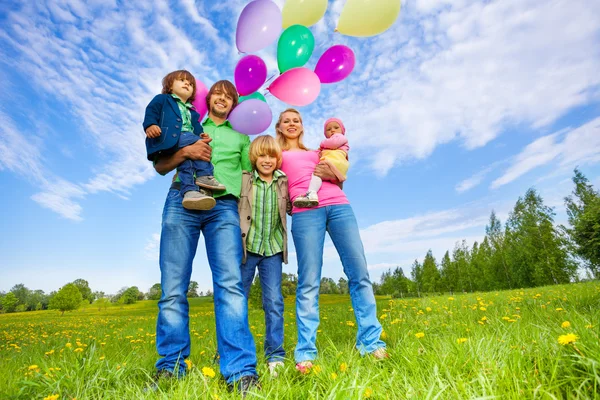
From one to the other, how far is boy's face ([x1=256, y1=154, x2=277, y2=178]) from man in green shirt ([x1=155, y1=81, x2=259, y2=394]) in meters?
0.26

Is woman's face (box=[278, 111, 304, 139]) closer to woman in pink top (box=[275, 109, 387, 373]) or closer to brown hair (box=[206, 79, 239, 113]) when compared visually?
woman in pink top (box=[275, 109, 387, 373])

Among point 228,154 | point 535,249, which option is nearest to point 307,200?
point 228,154

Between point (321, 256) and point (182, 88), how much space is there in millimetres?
1741

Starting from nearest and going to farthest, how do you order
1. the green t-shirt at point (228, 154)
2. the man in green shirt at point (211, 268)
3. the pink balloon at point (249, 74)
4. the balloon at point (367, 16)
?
1. the man in green shirt at point (211, 268)
2. the green t-shirt at point (228, 154)
3. the pink balloon at point (249, 74)
4. the balloon at point (367, 16)

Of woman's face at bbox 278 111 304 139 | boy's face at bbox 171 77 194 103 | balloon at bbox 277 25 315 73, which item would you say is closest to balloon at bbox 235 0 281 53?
balloon at bbox 277 25 315 73

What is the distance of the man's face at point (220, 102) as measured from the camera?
112 inches

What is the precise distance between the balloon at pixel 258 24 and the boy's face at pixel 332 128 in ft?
3.48

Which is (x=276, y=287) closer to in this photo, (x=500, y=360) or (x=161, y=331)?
(x=161, y=331)

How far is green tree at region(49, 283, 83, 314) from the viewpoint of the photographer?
1518 inches

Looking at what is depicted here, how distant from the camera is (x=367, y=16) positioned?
3.60 meters

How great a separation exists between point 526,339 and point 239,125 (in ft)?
8.35

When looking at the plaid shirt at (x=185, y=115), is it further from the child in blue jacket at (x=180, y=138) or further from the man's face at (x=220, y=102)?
the man's face at (x=220, y=102)

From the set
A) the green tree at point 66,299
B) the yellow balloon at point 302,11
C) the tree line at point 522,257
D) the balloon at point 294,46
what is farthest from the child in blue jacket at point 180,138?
the green tree at point 66,299

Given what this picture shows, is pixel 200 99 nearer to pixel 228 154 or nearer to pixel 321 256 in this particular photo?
pixel 228 154
